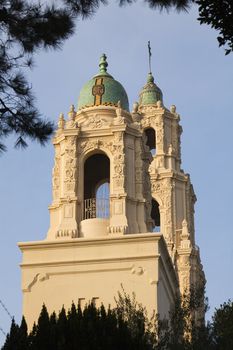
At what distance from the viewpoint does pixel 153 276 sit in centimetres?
3556

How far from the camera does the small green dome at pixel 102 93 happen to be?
133ft

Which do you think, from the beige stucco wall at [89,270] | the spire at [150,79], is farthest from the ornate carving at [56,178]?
the spire at [150,79]

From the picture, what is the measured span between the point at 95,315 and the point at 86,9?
35.2ft

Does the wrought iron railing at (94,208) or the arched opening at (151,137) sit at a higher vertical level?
the arched opening at (151,137)

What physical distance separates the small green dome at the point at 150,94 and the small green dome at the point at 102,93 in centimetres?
1720

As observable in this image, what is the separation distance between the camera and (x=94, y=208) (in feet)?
125

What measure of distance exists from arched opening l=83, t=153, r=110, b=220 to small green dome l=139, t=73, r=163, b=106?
717 inches

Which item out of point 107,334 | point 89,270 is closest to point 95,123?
point 89,270

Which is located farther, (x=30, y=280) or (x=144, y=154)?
(x=144, y=154)

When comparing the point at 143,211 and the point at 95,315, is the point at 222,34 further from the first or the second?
the point at 143,211

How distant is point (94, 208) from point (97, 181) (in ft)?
7.40

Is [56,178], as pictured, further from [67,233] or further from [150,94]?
[150,94]

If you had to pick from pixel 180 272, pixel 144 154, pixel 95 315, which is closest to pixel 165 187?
pixel 180 272

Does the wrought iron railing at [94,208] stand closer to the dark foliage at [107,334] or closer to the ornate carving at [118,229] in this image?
the ornate carving at [118,229]
